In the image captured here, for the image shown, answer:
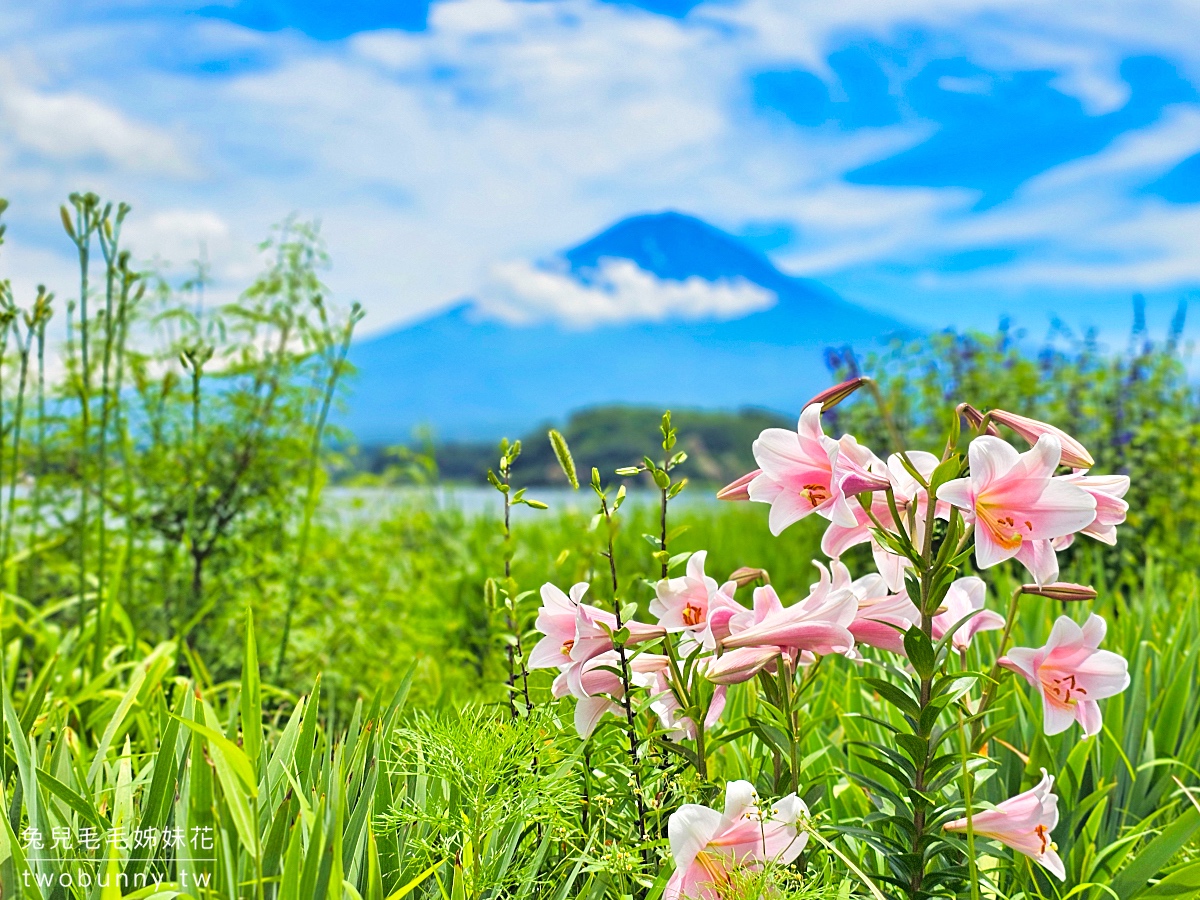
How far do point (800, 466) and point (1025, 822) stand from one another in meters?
0.63

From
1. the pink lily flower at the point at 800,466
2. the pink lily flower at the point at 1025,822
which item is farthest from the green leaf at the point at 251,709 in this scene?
the pink lily flower at the point at 1025,822

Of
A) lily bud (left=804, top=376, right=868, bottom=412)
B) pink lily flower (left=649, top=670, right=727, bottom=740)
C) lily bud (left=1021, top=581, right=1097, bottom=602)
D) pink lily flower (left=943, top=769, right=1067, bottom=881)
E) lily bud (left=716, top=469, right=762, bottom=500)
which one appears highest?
lily bud (left=804, top=376, right=868, bottom=412)

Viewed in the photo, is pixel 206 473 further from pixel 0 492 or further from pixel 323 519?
pixel 0 492

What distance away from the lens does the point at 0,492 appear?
4.71 m

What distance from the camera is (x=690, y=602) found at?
4.66 feet

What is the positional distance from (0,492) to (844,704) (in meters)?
4.49

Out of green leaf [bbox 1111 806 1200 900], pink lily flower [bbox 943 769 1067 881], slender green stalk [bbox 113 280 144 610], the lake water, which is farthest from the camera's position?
the lake water

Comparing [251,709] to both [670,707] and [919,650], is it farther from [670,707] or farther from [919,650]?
[919,650]

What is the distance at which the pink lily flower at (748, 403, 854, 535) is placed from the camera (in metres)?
1.29

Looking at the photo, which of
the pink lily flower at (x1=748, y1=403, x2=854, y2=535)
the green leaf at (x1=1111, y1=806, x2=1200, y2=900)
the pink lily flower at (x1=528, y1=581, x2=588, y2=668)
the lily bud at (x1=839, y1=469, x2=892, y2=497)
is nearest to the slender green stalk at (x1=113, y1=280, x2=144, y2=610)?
the pink lily flower at (x1=528, y1=581, x2=588, y2=668)

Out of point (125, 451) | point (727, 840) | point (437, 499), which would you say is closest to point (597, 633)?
point (727, 840)

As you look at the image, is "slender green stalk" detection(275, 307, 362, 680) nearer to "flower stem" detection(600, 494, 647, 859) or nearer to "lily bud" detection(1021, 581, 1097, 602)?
"flower stem" detection(600, 494, 647, 859)

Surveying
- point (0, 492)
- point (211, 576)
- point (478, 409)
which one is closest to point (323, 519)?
point (211, 576)

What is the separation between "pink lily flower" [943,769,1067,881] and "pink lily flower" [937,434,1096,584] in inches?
15.2
